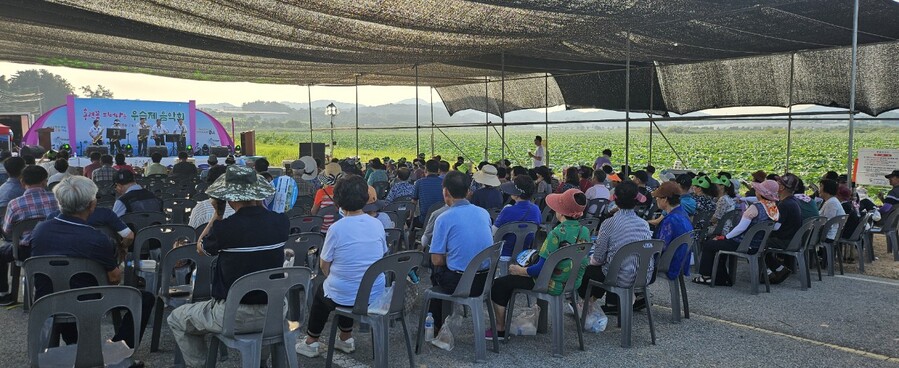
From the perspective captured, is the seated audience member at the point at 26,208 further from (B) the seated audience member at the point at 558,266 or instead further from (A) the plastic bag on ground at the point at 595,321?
(A) the plastic bag on ground at the point at 595,321

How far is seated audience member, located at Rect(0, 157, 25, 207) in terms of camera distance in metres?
5.60

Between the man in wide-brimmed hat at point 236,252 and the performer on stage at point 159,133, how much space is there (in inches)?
673

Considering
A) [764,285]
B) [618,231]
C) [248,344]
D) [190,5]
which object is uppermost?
[190,5]

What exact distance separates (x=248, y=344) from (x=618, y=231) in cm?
263

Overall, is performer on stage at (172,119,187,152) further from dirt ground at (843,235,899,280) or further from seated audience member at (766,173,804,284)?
dirt ground at (843,235,899,280)

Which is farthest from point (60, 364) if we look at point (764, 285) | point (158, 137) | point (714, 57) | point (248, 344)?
point (158, 137)

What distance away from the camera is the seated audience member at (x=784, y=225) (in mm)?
5922

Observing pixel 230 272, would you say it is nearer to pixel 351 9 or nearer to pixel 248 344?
pixel 248 344

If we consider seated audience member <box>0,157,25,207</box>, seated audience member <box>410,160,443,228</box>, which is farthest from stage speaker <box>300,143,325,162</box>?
seated audience member <box>0,157,25,207</box>

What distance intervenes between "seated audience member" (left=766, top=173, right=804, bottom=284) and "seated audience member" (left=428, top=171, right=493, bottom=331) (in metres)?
3.50

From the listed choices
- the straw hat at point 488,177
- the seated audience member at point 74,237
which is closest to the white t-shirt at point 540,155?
the straw hat at point 488,177

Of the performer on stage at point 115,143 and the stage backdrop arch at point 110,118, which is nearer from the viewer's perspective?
the stage backdrop arch at point 110,118

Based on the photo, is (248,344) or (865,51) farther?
(865,51)

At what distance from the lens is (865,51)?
9.73m
